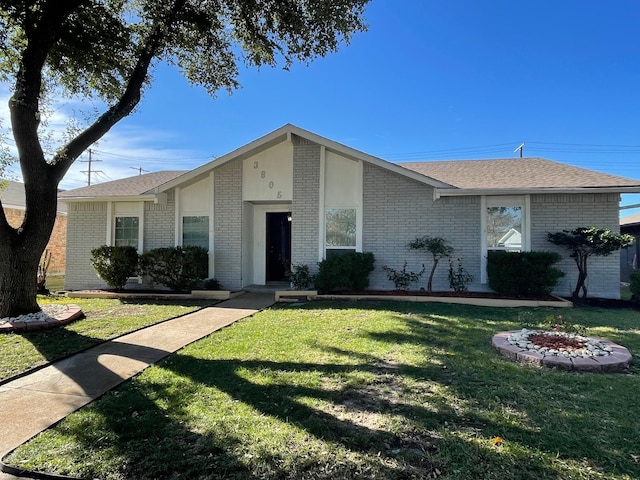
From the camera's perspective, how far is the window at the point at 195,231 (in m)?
11.6

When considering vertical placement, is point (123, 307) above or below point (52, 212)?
below

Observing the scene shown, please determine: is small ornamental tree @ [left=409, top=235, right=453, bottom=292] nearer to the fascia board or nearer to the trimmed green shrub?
the trimmed green shrub

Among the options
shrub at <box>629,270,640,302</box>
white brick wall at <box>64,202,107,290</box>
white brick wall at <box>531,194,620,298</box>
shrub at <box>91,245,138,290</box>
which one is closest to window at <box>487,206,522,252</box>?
white brick wall at <box>531,194,620,298</box>

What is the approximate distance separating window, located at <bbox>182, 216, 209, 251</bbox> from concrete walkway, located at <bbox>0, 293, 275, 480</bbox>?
464 cm

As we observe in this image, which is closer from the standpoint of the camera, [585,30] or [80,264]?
[585,30]

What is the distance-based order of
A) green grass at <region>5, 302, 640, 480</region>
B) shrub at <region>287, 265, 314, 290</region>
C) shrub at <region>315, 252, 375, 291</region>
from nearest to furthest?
1. green grass at <region>5, 302, 640, 480</region>
2. shrub at <region>315, 252, 375, 291</region>
3. shrub at <region>287, 265, 314, 290</region>

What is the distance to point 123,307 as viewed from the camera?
8953 mm

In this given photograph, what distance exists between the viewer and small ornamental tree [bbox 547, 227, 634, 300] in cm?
862

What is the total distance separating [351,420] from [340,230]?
795 centimetres

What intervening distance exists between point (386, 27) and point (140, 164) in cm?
4357

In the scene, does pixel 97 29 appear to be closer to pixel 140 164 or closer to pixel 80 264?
pixel 80 264

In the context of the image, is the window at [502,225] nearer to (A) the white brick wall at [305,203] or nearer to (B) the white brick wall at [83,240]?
(A) the white brick wall at [305,203]

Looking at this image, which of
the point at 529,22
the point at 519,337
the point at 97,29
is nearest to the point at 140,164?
the point at 97,29

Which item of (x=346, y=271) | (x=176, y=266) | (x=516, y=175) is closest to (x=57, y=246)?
(x=176, y=266)
